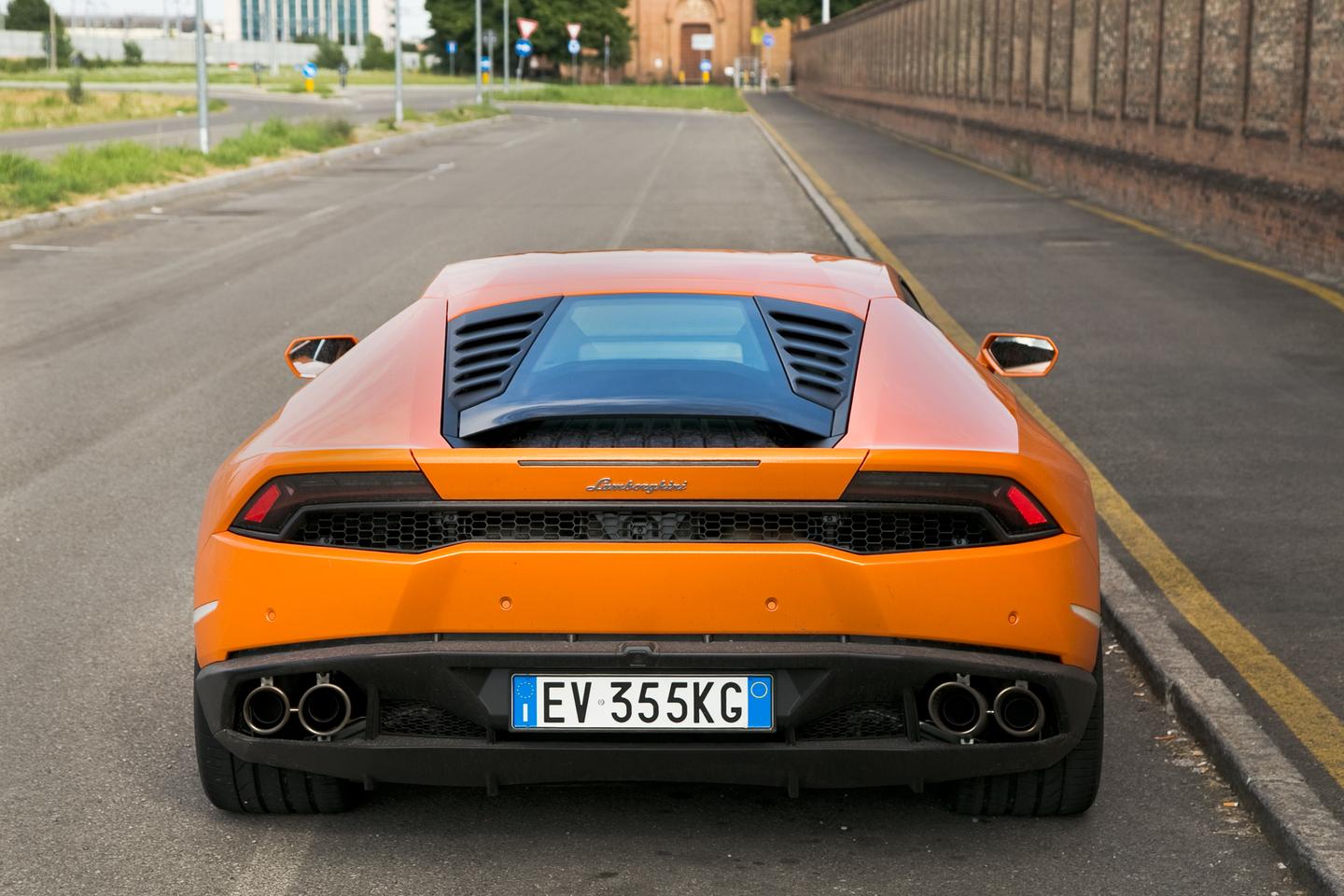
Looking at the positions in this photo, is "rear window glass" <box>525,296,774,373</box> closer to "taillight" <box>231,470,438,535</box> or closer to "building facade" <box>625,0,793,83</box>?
"taillight" <box>231,470,438,535</box>

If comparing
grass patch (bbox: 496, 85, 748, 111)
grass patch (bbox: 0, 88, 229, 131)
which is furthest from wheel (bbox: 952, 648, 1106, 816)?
grass patch (bbox: 496, 85, 748, 111)

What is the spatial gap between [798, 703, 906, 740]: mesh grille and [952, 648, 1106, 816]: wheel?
0.40 meters

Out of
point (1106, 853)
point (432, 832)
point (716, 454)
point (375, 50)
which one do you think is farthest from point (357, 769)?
point (375, 50)

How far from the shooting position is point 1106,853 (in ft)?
14.0

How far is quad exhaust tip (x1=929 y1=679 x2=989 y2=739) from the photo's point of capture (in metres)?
3.97

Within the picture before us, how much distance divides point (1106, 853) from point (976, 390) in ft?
3.68

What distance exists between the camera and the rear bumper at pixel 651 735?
3865 millimetres

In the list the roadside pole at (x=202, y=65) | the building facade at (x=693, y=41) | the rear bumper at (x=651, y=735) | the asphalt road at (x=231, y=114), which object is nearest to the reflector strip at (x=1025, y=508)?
the rear bumper at (x=651, y=735)

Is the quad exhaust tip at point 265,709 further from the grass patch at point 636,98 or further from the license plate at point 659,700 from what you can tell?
the grass patch at point 636,98

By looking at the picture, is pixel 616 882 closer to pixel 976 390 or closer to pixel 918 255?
pixel 976 390

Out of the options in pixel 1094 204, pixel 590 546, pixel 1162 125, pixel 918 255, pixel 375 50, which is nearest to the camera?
pixel 590 546

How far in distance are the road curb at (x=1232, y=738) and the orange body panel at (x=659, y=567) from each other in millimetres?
634

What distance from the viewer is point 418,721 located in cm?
405

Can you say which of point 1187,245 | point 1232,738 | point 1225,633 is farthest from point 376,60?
point 1232,738
